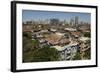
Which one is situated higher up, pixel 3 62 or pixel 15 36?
pixel 15 36

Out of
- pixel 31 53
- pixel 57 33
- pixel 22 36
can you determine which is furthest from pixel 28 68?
pixel 57 33

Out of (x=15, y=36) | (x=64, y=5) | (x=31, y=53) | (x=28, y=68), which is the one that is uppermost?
(x=64, y=5)

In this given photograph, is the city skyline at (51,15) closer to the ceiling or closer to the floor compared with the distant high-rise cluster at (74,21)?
closer to the ceiling

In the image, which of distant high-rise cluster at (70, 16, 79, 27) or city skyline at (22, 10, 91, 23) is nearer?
city skyline at (22, 10, 91, 23)

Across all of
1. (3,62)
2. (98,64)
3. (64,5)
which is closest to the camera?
(3,62)

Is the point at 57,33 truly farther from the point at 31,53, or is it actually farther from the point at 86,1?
the point at 86,1

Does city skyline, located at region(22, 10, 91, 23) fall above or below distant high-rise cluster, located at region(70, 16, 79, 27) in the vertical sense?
above

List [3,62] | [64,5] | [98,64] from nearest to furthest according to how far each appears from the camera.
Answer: [3,62] < [64,5] < [98,64]

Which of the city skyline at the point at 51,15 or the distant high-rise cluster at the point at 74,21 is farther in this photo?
the distant high-rise cluster at the point at 74,21
